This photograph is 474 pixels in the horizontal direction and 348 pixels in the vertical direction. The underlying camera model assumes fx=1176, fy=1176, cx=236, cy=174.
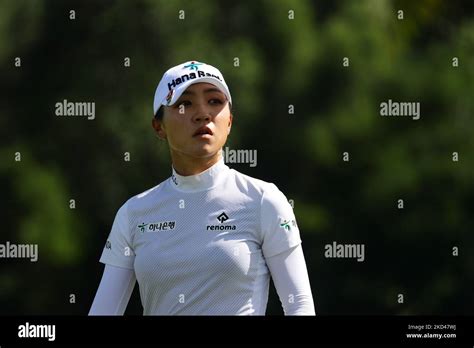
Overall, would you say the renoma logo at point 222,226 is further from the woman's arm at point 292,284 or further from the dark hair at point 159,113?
the dark hair at point 159,113

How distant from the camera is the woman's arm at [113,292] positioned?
2590 mm

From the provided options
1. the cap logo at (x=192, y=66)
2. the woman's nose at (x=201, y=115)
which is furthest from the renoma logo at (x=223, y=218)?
the cap logo at (x=192, y=66)

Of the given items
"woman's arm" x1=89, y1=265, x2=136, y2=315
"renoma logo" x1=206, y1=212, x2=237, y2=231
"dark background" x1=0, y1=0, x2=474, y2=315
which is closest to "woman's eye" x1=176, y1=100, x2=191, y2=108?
"renoma logo" x1=206, y1=212, x2=237, y2=231

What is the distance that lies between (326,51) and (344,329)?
561 cm

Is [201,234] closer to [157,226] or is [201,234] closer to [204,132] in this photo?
[157,226]

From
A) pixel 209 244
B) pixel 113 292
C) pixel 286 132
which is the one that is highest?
pixel 286 132

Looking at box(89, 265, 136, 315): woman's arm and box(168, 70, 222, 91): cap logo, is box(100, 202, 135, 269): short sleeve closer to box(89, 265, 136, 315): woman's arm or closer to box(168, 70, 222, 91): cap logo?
box(89, 265, 136, 315): woman's arm

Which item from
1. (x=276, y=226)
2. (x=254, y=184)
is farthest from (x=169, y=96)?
(x=276, y=226)

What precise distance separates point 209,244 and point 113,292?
262mm

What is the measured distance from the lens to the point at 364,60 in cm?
824

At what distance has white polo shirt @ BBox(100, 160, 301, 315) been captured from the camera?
2451 mm

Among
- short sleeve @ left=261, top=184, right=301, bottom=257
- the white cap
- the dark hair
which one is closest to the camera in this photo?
short sleeve @ left=261, top=184, right=301, bottom=257

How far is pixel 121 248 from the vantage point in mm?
2604

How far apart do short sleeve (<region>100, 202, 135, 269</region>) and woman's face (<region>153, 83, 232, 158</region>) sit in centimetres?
21
